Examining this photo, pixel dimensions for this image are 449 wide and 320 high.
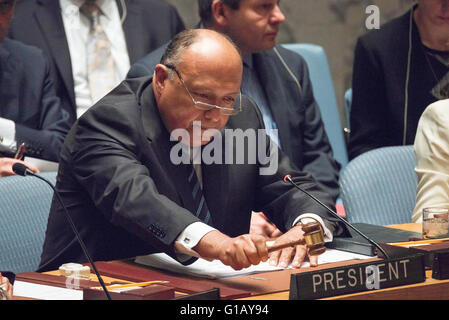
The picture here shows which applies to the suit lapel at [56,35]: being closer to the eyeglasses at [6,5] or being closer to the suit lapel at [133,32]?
the suit lapel at [133,32]

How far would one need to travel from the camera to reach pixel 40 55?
13.0 feet

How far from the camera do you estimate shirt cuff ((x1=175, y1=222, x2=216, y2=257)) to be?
2254 mm

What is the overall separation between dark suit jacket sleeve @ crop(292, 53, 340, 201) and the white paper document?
1550 mm

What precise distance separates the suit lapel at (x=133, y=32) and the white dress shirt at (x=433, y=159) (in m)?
1.50

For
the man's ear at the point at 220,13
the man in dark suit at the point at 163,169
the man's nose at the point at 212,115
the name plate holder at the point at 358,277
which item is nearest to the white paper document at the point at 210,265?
the man in dark suit at the point at 163,169

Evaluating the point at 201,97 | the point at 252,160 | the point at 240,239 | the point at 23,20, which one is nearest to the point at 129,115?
the point at 201,97

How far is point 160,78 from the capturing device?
8.71 feet

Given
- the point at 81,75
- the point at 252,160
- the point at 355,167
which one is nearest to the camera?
the point at 252,160

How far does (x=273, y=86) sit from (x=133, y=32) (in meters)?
0.72

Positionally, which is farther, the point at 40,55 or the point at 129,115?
the point at 40,55

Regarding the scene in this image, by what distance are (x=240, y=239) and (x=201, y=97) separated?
547 mm

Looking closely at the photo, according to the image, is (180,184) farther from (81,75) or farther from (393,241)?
(81,75)

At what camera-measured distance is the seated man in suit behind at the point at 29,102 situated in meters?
3.63

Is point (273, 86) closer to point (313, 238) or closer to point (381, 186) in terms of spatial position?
point (381, 186)
